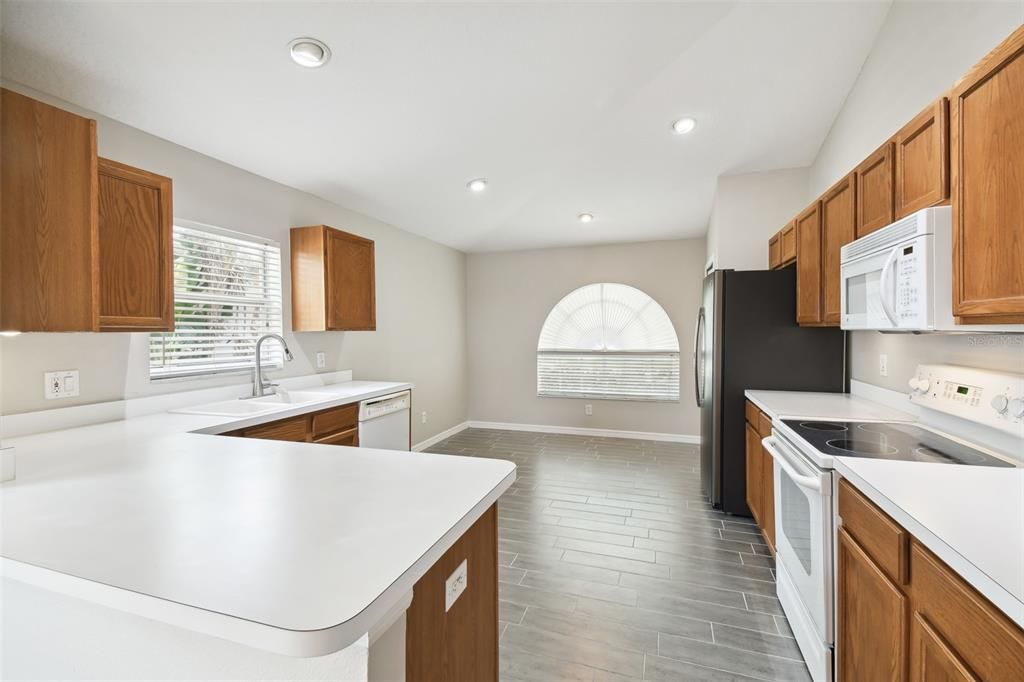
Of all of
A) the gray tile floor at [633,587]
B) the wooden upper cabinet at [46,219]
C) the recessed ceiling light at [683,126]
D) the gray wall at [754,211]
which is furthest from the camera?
the gray wall at [754,211]

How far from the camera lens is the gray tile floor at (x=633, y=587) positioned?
72.3 inches

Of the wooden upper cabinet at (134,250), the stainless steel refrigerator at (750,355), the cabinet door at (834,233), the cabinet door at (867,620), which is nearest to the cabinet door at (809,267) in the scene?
the cabinet door at (834,233)

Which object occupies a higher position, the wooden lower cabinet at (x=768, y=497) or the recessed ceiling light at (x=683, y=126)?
the recessed ceiling light at (x=683, y=126)

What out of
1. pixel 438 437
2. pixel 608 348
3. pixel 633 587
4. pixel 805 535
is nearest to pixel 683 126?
pixel 805 535

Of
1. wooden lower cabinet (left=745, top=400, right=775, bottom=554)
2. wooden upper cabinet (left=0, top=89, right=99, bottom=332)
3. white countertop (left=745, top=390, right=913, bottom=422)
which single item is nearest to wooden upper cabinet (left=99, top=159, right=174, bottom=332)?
wooden upper cabinet (left=0, top=89, right=99, bottom=332)

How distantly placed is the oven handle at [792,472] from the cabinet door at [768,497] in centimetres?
31

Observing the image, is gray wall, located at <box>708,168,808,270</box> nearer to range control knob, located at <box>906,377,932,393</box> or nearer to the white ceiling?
the white ceiling

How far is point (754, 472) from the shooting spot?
2.89 m

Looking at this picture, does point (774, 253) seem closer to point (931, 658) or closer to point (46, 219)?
point (931, 658)

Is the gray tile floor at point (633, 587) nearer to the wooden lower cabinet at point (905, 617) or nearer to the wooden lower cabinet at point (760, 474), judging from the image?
the wooden lower cabinet at point (760, 474)

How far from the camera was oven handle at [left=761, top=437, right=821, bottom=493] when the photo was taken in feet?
5.32

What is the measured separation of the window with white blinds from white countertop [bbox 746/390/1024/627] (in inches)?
127

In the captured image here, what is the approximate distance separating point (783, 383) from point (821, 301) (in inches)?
Answer: 29.1

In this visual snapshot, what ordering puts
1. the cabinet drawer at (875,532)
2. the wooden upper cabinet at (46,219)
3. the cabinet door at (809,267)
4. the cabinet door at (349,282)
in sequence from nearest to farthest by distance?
1. the cabinet drawer at (875,532)
2. the wooden upper cabinet at (46,219)
3. the cabinet door at (809,267)
4. the cabinet door at (349,282)
